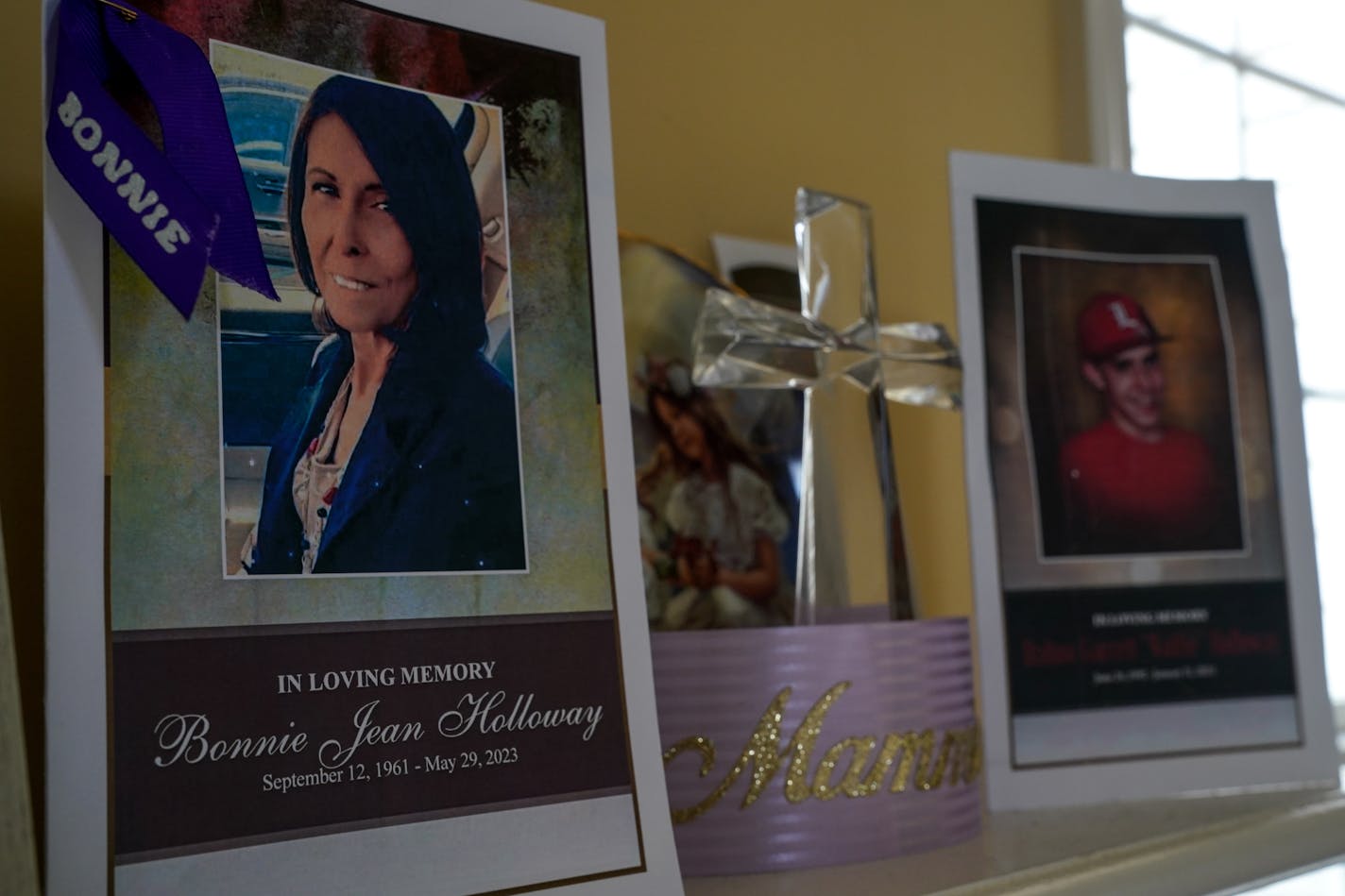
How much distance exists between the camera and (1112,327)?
79cm

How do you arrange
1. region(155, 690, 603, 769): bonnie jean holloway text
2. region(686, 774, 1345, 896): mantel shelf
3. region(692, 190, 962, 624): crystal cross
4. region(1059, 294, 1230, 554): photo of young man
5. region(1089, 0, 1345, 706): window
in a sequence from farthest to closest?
region(1089, 0, 1345, 706): window
region(1059, 294, 1230, 554): photo of young man
region(692, 190, 962, 624): crystal cross
region(686, 774, 1345, 896): mantel shelf
region(155, 690, 603, 769): bonnie jean holloway text

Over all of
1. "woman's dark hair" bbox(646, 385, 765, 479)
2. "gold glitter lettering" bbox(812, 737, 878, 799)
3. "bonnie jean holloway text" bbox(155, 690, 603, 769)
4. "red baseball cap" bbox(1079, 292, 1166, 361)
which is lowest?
"gold glitter lettering" bbox(812, 737, 878, 799)

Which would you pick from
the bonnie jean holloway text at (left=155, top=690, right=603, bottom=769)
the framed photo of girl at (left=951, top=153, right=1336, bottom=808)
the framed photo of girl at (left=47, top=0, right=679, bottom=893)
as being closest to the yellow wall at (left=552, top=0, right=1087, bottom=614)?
the framed photo of girl at (left=951, top=153, right=1336, bottom=808)

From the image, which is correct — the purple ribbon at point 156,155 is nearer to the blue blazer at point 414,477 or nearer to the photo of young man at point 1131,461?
the blue blazer at point 414,477

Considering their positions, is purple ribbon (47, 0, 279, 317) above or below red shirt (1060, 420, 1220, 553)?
above

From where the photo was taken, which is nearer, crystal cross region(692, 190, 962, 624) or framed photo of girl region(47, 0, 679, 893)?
framed photo of girl region(47, 0, 679, 893)

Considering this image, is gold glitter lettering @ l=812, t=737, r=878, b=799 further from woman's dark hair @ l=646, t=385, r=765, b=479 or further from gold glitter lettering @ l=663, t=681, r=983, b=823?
woman's dark hair @ l=646, t=385, r=765, b=479

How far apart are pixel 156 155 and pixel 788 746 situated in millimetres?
341

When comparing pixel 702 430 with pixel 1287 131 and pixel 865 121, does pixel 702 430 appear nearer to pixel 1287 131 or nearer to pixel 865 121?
pixel 865 121

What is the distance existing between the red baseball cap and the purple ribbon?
51 cm

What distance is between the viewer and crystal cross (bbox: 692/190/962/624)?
665mm

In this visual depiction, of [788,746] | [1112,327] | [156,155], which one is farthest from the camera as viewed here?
[1112,327]

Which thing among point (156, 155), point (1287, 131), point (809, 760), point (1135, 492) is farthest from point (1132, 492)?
point (1287, 131)

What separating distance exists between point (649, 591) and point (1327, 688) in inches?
16.4
